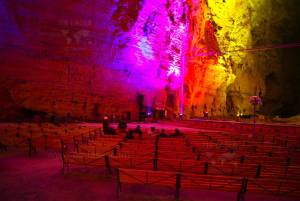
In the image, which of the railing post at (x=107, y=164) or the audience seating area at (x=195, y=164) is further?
the railing post at (x=107, y=164)

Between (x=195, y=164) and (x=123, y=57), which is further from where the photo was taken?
(x=123, y=57)

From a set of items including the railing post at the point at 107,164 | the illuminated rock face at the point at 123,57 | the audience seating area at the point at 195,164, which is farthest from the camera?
the illuminated rock face at the point at 123,57

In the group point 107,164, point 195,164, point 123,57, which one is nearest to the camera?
point 195,164

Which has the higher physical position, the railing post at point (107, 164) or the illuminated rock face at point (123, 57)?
the illuminated rock face at point (123, 57)

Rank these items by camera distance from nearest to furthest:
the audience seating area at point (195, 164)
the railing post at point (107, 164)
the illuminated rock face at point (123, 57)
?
the audience seating area at point (195, 164), the railing post at point (107, 164), the illuminated rock face at point (123, 57)

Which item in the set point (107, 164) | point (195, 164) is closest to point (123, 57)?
point (107, 164)

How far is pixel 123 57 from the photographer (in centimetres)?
2111

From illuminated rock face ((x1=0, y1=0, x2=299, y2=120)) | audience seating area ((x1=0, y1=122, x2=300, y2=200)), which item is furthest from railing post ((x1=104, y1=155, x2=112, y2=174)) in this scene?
illuminated rock face ((x1=0, y1=0, x2=299, y2=120))

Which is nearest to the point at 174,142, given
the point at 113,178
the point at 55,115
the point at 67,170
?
the point at 113,178

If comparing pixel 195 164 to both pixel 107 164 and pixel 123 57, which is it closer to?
pixel 107 164

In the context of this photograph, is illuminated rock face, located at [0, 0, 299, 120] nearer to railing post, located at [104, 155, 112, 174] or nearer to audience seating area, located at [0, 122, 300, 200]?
audience seating area, located at [0, 122, 300, 200]

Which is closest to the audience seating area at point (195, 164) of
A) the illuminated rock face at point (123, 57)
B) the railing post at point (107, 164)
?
the railing post at point (107, 164)

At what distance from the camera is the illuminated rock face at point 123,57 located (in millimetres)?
16891

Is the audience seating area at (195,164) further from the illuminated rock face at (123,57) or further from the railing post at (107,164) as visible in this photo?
the illuminated rock face at (123,57)
